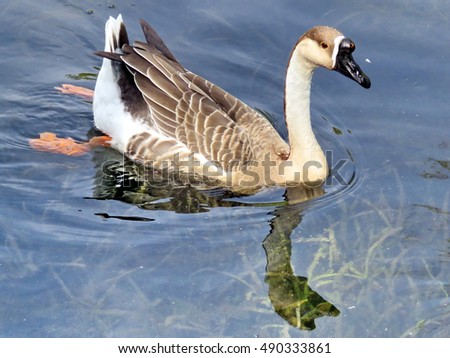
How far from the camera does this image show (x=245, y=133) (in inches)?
297

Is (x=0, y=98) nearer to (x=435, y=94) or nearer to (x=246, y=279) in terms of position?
(x=246, y=279)

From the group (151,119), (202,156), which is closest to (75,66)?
(151,119)

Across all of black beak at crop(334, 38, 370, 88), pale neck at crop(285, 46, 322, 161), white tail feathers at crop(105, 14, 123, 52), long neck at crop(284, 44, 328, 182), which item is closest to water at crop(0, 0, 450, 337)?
long neck at crop(284, 44, 328, 182)

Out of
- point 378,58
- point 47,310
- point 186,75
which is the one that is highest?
point 378,58

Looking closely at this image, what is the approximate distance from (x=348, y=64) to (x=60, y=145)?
9.15 ft

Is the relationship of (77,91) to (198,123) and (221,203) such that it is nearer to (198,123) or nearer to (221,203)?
(198,123)

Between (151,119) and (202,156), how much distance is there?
2.23ft

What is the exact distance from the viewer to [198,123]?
748 centimetres

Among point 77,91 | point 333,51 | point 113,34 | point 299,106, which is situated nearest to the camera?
point 333,51

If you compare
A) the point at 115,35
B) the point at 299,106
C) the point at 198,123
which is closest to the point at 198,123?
the point at 198,123

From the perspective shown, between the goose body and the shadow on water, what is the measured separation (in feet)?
0.45

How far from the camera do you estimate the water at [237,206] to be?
602 centimetres

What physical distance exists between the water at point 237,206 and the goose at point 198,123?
8.8 inches

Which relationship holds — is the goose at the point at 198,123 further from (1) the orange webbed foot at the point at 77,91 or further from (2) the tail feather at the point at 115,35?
(1) the orange webbed foot at the point at 77,91
